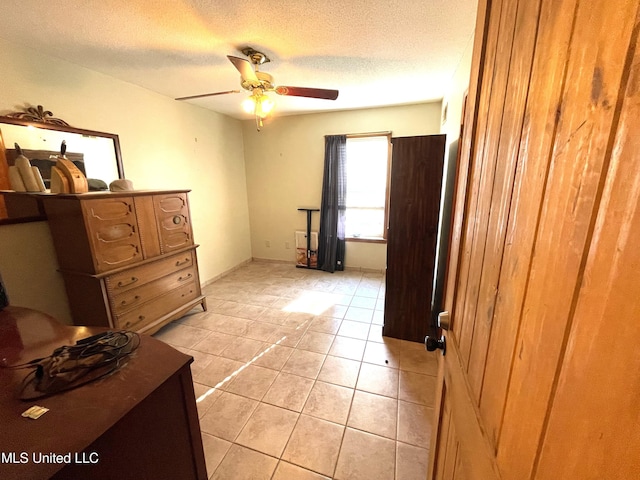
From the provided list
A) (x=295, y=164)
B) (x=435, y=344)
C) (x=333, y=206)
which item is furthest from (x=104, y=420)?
(x=295, y=164)

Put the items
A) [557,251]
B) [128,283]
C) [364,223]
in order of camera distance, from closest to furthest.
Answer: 1. [557,251]
2. [128,283]
3. [364,223]

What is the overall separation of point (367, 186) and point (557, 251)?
3.81m

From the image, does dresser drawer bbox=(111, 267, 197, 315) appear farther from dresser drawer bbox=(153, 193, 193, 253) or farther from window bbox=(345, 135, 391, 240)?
window bbox=(345, 135, 391, 240)

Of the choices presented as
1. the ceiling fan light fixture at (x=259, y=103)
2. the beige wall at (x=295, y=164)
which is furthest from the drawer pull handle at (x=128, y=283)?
the beige wall at (x=295, y=164)

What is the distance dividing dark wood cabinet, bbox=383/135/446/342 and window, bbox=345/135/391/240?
1731 millimetres

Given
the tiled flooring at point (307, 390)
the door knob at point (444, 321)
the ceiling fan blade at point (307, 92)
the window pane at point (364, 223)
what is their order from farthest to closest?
the window pane at point (364, 223) < the ceiling fan blade at point (307, 92) < the tiled flooring at point (307, 390) < the door knob at point (444, 321)

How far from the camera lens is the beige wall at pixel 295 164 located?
12.0 feet

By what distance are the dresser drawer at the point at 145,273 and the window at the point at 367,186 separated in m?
2.49

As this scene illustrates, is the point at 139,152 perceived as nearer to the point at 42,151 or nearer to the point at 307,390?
the point at 42,151

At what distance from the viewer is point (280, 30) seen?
1768 mm

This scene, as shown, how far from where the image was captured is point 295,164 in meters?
4.29

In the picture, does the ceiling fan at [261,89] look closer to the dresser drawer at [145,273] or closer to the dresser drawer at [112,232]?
the dresser drawer at [112,232]

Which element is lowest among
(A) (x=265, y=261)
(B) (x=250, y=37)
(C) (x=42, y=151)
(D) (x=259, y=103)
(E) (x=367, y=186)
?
(A) (x=265, y=261)

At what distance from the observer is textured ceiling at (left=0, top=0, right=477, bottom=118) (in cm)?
153
